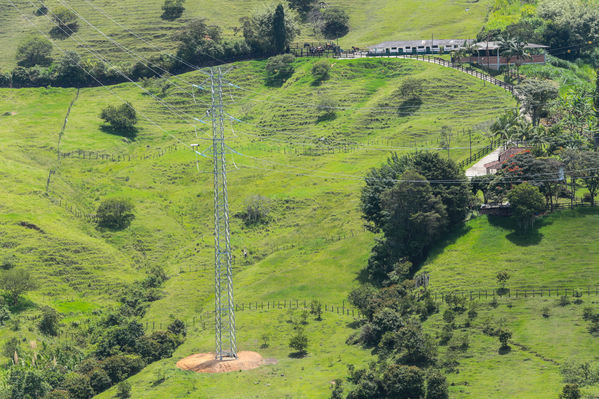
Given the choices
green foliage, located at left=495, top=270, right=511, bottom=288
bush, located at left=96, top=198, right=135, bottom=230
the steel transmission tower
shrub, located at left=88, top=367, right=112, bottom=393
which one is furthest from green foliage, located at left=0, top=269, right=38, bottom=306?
green foliage, located at left=495, top=270, right=511, bottom=288

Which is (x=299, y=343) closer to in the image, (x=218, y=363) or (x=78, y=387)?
(x=218, y=363)

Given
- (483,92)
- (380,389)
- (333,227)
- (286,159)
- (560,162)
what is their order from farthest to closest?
Result: (483,92), (286,159), (333,227), (560,162), (380,389)

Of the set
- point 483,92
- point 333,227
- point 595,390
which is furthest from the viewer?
point 483,92

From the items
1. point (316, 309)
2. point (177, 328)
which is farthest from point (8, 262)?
point (316, 309)

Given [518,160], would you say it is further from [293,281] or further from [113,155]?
[113,155]

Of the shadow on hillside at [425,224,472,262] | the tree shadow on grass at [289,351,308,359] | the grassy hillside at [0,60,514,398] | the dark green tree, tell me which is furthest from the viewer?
the dark green tree

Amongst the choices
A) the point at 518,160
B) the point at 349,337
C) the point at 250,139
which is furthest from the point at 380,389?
the point at 250,139

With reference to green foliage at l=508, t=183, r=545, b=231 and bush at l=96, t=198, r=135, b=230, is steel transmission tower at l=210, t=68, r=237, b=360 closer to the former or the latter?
green foliage at l=508, t=183, r=545, b=231
